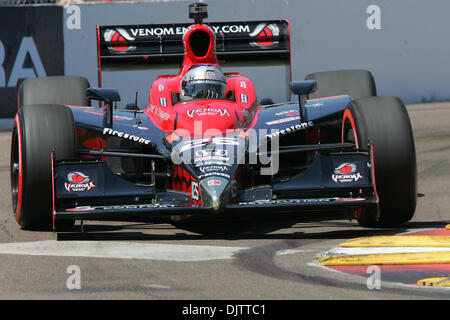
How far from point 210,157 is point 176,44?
3885mm

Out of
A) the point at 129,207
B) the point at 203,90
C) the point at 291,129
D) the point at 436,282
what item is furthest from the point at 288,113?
the point at 436,282

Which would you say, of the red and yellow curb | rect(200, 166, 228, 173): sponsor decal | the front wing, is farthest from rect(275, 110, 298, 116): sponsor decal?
the red and yellow curb

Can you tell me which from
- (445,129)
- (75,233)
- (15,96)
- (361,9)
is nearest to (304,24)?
(361,9)

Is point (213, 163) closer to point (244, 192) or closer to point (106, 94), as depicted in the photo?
point (244, 192)

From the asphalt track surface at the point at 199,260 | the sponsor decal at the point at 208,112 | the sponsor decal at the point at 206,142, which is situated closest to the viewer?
the asphalt track surface at the point at 199,260

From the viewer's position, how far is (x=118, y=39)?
11539 mm

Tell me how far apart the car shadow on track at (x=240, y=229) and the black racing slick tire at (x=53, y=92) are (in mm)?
2805

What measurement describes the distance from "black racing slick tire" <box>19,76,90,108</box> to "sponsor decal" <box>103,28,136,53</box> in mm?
565

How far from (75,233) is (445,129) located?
309 inches

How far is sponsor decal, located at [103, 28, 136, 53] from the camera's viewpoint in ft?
37.9

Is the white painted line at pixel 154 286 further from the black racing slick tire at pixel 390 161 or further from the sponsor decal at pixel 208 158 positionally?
the black racing slick tire at pixel 390 161

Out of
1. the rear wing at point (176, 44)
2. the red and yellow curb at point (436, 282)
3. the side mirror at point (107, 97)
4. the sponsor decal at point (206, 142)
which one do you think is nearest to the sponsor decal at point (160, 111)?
the side mirror at point (107, 97)

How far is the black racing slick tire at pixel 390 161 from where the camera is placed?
320 inches

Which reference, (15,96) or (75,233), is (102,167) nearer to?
(75,233)
